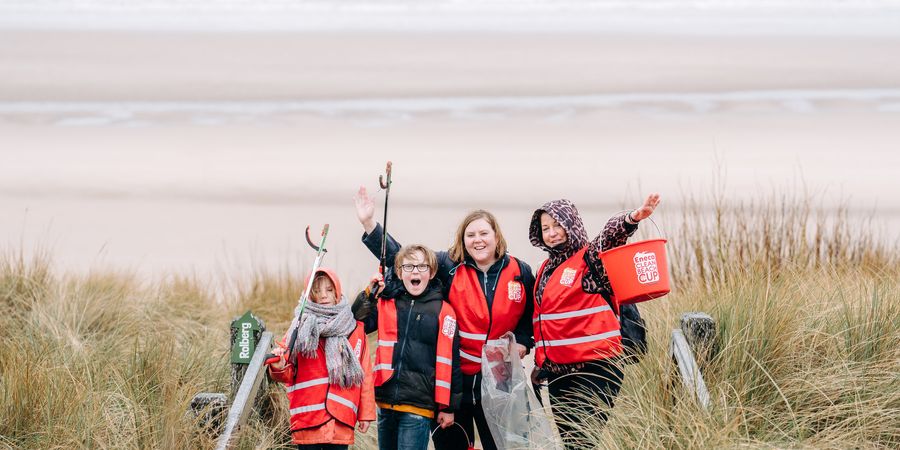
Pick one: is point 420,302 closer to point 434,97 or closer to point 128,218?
point 128,218

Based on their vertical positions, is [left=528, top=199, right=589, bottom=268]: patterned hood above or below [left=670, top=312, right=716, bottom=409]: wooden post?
above

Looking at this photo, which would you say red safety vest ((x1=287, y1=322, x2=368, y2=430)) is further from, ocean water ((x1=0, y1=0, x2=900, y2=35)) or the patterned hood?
ocean water ((x1=0, y1=0, x2=900, y2=35))

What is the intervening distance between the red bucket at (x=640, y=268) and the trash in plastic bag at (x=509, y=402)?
2.71 feet

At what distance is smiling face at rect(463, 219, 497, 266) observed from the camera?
6.80 m

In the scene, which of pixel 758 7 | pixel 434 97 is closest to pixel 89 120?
pixel 434 97

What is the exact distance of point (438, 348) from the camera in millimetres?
6680

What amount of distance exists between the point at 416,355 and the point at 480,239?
0.72m

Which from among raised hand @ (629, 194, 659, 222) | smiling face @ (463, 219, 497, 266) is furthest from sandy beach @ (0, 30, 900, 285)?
raised hand @ (629, 194, 659, 222)

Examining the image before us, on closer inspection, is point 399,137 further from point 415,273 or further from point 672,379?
point 672,379

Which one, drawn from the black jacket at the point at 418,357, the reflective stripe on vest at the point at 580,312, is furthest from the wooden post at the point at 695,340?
the black jacket at the point at 418,357

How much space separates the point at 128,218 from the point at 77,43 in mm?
18407

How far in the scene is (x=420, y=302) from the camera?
22.2ft

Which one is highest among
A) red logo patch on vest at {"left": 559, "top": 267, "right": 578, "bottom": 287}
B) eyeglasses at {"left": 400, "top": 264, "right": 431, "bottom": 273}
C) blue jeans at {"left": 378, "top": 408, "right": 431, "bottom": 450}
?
eyeglasses at {"left": 400, "top": 264, "right": 431, "bottom": 273}

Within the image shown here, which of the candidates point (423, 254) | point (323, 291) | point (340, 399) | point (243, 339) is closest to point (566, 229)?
point (423, 254)
